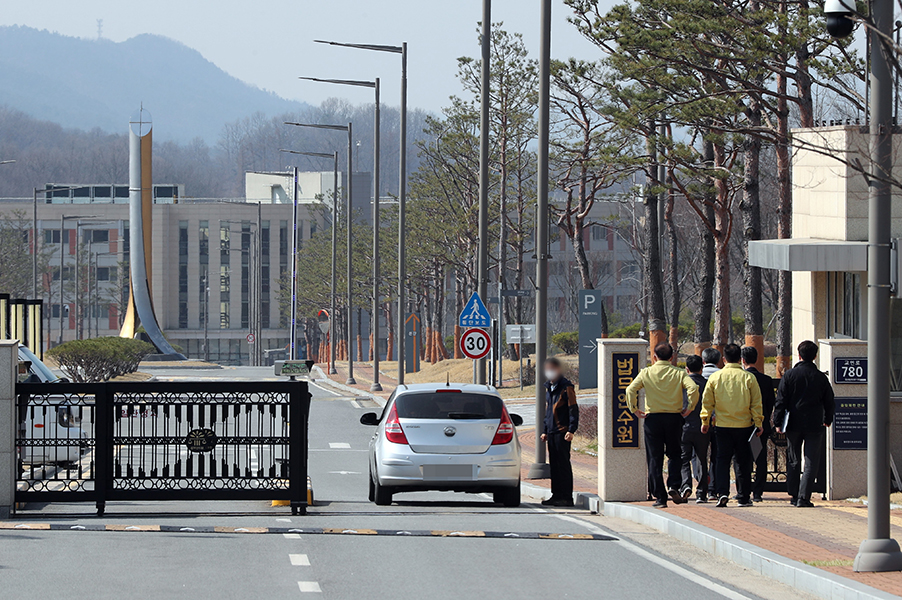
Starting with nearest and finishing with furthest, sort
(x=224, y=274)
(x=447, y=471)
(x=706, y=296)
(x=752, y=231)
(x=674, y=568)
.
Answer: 1. (x=674, y=568)
2. (x=447, y=471)
3. (x=752, y=231)
4. (x=706, y=296)
5. (x=224, y=274)

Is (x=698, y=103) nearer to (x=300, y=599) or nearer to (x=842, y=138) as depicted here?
(x=842, y=138)

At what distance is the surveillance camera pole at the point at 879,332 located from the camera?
8984 millimetres

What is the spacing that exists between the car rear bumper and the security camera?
694 cm

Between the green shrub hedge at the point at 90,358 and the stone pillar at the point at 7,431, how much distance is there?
31.8 m

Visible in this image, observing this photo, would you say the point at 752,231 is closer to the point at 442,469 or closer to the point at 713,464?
the point at 713,464

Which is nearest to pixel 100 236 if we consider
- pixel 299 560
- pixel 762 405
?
pixel 762 405

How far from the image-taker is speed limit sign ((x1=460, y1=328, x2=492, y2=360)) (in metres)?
22.5

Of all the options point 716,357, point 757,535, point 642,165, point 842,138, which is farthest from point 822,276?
point 642,165

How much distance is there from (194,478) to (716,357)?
6190 millimetres

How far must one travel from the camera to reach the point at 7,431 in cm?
1280

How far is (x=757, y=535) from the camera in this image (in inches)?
428

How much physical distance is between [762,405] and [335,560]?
563 centimetres

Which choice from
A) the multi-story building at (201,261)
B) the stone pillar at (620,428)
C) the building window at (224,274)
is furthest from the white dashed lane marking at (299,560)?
the building window at (224,274)

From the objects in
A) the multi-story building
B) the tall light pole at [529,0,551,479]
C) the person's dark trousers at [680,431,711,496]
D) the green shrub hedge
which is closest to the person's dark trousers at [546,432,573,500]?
A: the person's dark trousers at [680,431,711,496]
